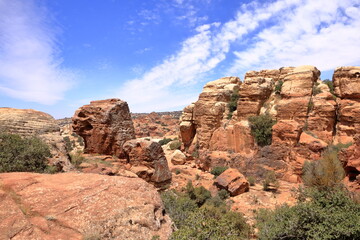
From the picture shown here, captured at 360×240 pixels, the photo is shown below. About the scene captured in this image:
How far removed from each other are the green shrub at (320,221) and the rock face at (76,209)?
Answer: 505 centimetres

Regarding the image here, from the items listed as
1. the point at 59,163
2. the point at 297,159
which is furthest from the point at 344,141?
the point at 59,163

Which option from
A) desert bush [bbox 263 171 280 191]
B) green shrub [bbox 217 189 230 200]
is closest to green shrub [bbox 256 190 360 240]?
green shrub [bbox 217 189 230 200]

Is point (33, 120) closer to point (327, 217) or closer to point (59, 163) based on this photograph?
point (59, 163)

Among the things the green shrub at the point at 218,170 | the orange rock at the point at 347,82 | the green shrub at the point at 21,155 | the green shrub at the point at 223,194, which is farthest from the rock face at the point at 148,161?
the orange rock at the point at 347,82

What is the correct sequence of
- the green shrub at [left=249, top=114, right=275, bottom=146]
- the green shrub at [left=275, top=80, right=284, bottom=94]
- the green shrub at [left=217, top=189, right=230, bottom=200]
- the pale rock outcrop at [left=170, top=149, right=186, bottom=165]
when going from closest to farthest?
the green shrub at [left=217, top=189, right=230, bottom=200], the green shrub at [left=249, top=114, right=275, bottom=146], the green shrub at [left=275, top=80, right=284, bottom=94], the pale rock outcrop at [left=170, top=149, right=186, bottom=165]

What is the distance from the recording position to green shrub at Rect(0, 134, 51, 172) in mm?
6666

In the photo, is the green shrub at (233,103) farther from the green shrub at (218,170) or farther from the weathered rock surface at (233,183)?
the weathered rock surface at (233,183)

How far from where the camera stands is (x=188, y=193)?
12688 millimetres

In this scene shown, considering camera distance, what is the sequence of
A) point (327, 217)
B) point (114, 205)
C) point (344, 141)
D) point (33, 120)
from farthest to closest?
point (344, 141)
point (33, 120)
point (327, 217)
point (114, 205)

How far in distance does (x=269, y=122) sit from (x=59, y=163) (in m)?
14.5

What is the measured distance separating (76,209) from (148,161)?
6.54 m

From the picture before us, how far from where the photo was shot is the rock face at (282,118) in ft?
47.3

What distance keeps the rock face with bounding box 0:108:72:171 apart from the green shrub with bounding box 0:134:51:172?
68cm

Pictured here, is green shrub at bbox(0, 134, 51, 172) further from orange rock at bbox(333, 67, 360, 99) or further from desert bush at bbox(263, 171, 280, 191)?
orange rock at bbox(333, 67, 360, 99)
